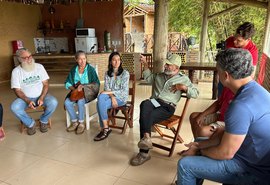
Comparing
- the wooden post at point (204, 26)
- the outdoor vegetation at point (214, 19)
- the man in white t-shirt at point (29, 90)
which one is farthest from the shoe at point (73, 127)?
the outdoor vegetation at point (214, 19)

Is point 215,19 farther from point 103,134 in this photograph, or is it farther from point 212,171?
point 212,171

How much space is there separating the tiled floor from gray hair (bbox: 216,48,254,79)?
1.23 metres

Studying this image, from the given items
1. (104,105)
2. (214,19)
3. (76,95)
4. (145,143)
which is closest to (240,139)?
(145,143)

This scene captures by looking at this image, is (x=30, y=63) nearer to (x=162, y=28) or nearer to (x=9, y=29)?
(x=162, y=28)

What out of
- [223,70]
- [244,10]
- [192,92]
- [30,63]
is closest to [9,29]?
[30,63]

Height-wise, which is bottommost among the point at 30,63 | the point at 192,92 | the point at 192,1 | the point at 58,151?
the point at 58,151

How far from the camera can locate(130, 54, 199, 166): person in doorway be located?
235 cm

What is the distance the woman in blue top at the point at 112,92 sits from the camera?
2906mm

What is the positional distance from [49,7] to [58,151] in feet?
18.7

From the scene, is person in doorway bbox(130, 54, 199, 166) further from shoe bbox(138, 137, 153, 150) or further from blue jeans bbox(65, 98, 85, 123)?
blue jeans bbox(65, 98, 85, 123)

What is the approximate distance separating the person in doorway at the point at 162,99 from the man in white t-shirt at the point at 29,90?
57.9 inches

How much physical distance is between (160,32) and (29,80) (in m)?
1.88

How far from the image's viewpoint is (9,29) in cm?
645

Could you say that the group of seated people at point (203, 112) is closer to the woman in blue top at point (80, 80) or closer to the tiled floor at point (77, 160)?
the woman in blue top at point (80, 80)
